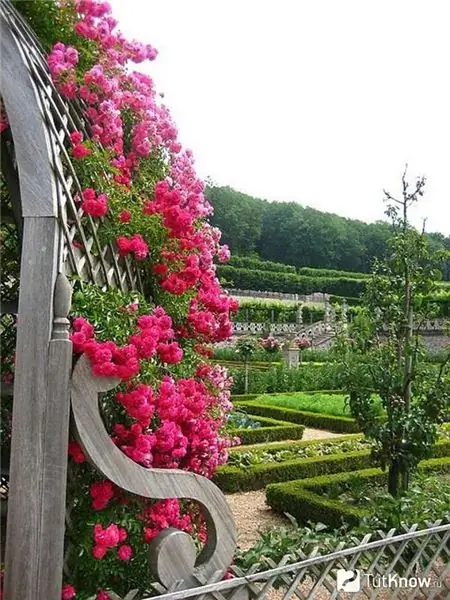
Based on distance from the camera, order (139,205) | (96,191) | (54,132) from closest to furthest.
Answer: (54,132) < (96,191) < (139,205)

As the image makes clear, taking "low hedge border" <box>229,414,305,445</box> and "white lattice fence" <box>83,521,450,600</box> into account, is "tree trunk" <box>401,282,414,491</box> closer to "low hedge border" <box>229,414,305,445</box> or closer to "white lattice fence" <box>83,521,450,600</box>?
"white lattice fence" <box>83,521,450,600</box>

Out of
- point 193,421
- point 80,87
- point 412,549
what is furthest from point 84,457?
point 412,549

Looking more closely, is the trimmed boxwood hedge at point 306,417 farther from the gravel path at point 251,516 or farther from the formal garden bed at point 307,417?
the gravel path at point 251,516

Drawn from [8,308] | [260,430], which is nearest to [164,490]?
[8,308]

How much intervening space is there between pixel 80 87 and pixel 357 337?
411 cm

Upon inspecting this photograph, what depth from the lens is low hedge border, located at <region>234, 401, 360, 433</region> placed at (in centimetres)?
1199

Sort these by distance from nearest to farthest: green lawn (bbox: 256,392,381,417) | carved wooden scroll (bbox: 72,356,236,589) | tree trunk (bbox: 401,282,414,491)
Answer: carved wooden scroll (bbox: 72,356,236,589) → tree trunk (bbox: 401,282,414,491) → green lawn (bbox: 256,392,381,417)

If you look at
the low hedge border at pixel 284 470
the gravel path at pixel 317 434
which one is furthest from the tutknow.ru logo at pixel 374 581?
the gravel path at pixel 317 434

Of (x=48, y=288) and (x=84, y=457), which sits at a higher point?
(x=48, y=288)

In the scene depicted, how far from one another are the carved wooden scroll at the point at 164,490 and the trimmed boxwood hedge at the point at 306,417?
9.33 meters

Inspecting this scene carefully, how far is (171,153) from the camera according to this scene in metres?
3.25

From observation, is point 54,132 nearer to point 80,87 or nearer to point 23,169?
point 23,169

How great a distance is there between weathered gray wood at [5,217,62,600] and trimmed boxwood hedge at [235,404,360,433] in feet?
32.8

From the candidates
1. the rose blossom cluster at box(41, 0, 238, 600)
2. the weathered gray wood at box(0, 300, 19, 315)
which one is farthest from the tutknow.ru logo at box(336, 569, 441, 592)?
the weathered gray wood at box(0, 300, 19, 315)
